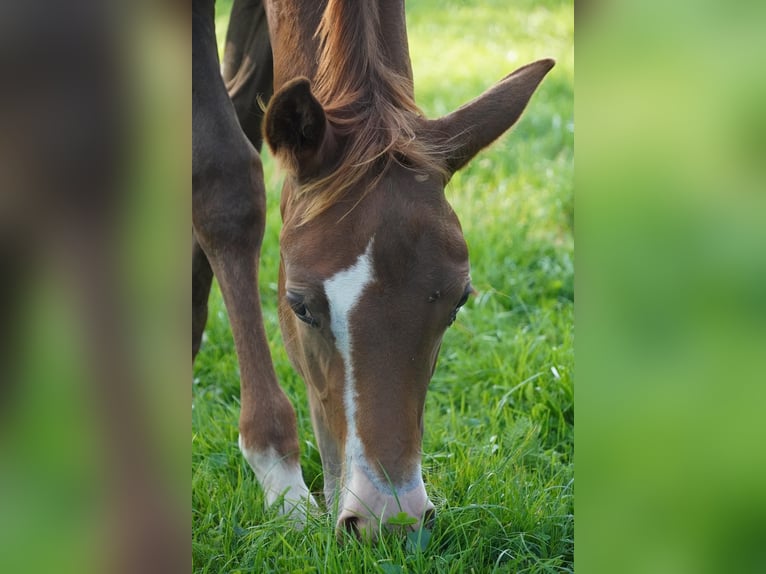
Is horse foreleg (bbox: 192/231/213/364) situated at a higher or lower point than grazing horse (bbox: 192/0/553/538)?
lower

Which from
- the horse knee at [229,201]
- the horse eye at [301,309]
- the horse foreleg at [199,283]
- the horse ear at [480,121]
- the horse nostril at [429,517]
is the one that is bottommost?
the horse nostril at [429,517]

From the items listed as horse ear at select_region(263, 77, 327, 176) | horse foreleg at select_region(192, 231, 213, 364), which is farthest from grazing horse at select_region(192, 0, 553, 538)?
horse foreleg at select_region(192, 231, 213, 364)

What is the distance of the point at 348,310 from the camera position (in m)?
2.22

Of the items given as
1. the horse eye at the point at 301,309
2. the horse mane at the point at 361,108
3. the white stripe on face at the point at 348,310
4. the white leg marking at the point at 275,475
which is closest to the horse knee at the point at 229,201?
the horse mane at the point at 361,108

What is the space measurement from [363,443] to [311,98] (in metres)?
0.89

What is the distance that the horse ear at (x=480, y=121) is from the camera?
2549mm

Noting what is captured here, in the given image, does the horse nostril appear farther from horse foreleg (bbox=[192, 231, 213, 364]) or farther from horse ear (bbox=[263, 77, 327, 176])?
horse foreleg (bbox=[192, 231, 213, 364])

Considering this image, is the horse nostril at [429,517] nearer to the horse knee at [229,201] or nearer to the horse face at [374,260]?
the horse face at [374,260]

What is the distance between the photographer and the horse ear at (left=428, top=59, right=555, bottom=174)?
2549 mm

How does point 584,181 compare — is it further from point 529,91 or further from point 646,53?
point 529,91

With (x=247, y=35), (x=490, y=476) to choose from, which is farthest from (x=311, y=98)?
(x=247, y=35)

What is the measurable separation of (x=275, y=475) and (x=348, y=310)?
0.98 metres

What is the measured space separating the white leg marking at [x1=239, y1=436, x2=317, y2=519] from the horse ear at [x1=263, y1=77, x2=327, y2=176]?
1.04 metres

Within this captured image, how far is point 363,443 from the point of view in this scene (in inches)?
86.4
